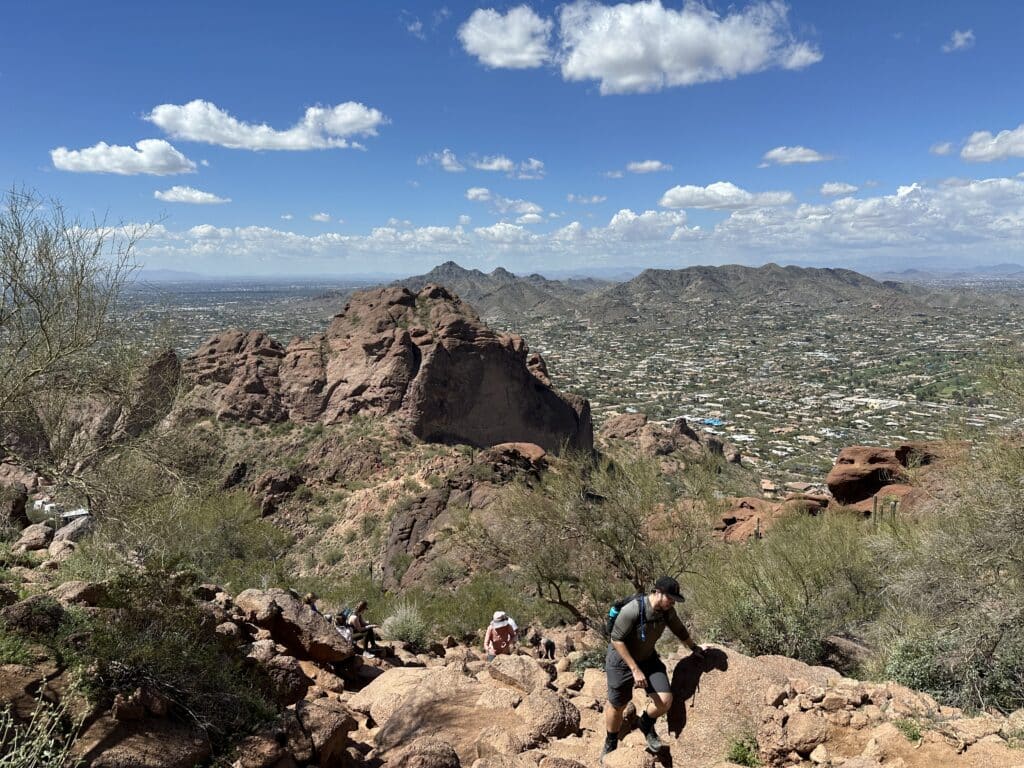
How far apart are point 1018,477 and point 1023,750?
16.9 ft

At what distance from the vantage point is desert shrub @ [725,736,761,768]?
5.70 m

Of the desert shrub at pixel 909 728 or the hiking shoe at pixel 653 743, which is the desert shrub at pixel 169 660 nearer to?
the hiking shoe at pixel 653 743

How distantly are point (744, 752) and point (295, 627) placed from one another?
6.72 metres

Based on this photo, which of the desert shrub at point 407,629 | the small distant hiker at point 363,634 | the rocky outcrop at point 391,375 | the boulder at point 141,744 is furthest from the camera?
the rocky outcrop at point 391,375

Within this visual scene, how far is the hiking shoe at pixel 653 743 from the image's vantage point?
5762mm

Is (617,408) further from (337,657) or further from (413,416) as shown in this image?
(337,657)

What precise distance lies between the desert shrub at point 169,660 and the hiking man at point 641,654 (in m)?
3.63

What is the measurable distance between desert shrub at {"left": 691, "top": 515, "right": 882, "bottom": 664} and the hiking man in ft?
13.5

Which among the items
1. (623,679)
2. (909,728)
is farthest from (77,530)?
(909,728)

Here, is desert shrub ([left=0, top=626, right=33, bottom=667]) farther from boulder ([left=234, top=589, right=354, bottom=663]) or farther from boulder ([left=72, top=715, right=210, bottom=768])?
boulder ([left=234, top=589, right=354, bottom=663])

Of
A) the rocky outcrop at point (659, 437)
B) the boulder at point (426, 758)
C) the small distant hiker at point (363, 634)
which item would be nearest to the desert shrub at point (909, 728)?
the boulder at point (426, 758)

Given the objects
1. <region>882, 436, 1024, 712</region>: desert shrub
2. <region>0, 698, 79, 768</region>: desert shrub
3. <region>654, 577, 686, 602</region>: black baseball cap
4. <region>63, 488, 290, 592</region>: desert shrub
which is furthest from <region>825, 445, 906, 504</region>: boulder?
<region>0, 698, 79, 768</region>: desert shrub

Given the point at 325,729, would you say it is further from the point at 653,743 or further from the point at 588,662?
the point at 588,662

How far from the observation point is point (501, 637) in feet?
38.3
